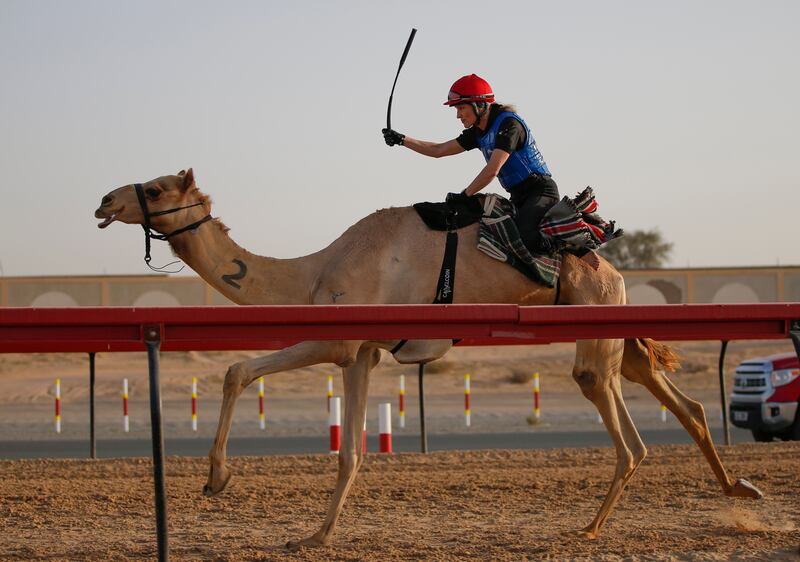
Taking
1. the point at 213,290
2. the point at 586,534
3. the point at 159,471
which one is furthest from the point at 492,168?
the point at 213,290

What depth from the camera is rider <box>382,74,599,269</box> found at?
7.75 metres

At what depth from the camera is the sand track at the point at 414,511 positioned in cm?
687

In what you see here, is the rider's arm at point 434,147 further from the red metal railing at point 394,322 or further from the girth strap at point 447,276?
the red metal railing at point 394,322

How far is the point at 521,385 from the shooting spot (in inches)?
1396

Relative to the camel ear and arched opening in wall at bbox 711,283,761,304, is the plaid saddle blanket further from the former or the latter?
arched opening in wall at bbox 711,283,761,304

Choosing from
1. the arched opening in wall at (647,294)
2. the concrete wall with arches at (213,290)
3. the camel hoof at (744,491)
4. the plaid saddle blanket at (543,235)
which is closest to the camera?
the plaid saddle blanket at (543,235)

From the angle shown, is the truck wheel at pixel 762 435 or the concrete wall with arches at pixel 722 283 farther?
the concrete wall with arches at pixel 722 283

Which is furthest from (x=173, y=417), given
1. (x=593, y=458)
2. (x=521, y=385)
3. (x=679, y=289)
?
(x=679, y=289)

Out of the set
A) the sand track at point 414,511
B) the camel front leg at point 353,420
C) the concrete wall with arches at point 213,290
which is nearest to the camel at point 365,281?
the camel front leg at point 353,420

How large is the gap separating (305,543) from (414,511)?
176 centimetres

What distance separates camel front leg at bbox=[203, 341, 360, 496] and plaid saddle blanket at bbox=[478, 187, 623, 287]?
1.12 meters

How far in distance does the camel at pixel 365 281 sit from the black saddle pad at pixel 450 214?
0.18ft

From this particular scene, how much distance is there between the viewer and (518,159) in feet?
26.1

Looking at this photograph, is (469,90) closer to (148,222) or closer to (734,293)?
(148,222)
